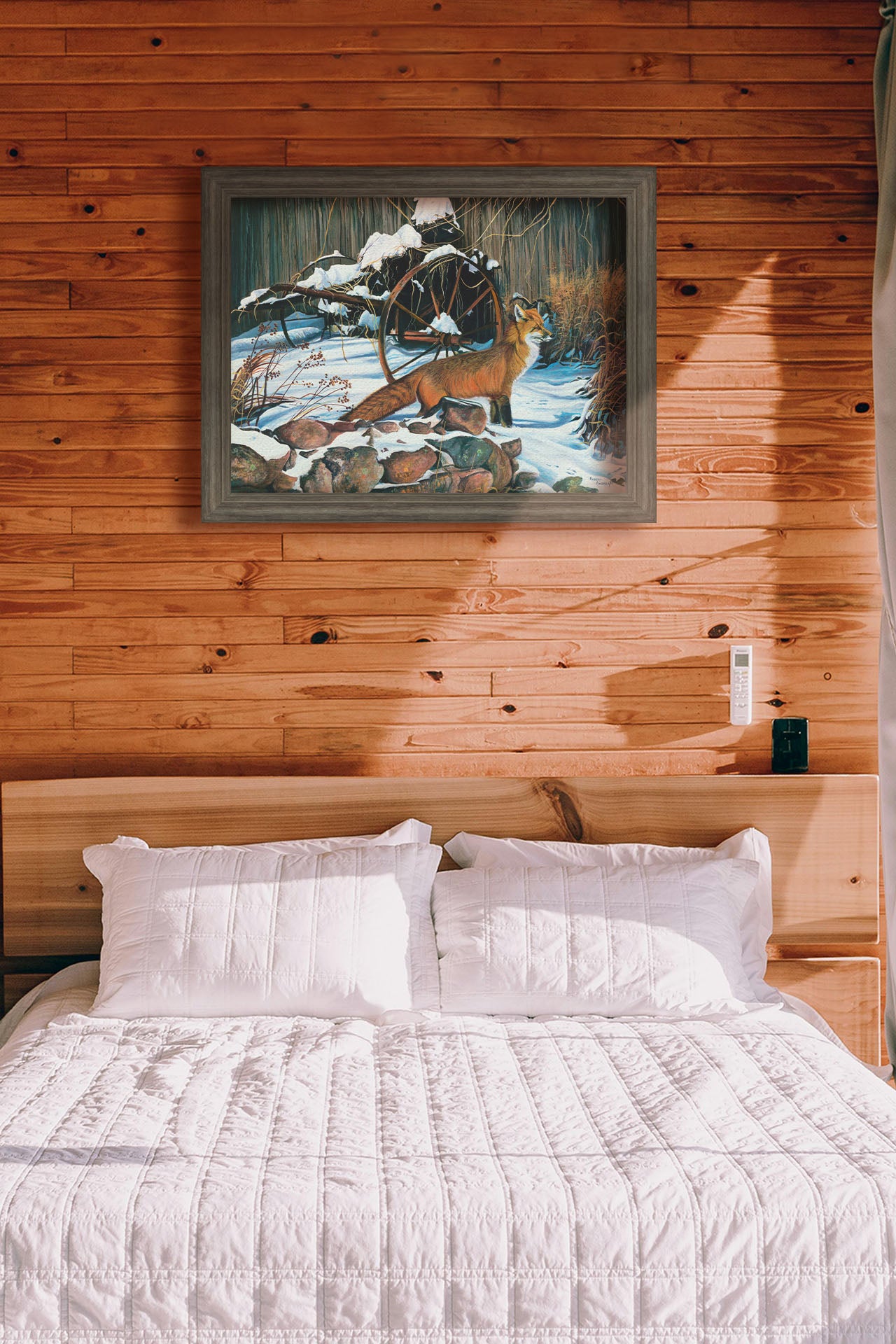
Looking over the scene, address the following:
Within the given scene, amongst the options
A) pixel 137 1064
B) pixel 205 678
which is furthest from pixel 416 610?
pixel 137 1064

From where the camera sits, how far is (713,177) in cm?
270

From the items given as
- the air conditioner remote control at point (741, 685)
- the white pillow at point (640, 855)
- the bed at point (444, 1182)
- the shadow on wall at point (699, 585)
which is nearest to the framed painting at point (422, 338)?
the shadow on wall at point (699, 585)

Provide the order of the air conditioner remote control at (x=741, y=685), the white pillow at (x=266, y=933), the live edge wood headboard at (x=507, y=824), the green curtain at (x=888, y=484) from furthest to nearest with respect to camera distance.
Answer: the air conditioner remote control at (x=741, y=685)
the live edge wood headboard at (x=507, y=824)
the green curtain at (x=888, y=484)
the white pillow at (x=266, y=933)

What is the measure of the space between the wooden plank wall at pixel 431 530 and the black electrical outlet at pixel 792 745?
77 mm

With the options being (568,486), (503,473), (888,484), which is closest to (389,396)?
(503,473)

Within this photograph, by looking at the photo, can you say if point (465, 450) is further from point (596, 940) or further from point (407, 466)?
point (596, 940)

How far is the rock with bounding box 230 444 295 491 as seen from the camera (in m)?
2.66

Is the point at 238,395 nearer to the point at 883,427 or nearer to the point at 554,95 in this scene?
the point at 554,95

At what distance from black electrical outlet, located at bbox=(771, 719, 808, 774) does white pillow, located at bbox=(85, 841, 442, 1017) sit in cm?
91

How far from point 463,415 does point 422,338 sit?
210mm

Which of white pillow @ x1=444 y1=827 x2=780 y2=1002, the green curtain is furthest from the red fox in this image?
white pillow @ x1=444 y1=827 x2=780 y2=1002

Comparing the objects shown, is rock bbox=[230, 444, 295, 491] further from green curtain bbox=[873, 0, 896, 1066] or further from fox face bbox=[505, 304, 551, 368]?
green curtain bbox=[873, 0, 896, 1066]

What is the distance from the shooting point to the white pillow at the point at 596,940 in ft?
7.33

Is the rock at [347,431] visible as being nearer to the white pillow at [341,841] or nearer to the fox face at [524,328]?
the fox face at [524,328]
